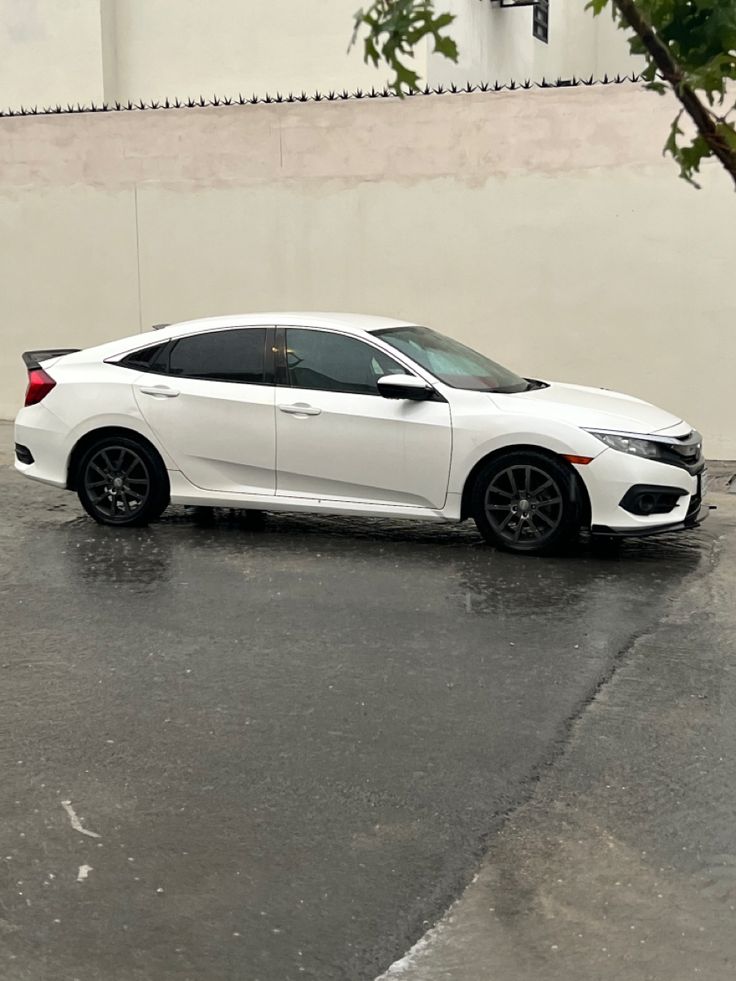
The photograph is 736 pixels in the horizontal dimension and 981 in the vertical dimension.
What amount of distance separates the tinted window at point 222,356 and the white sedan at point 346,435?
10mm

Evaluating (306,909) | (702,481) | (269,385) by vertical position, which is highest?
(269,385)

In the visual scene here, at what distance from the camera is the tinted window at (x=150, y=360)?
29.6ft

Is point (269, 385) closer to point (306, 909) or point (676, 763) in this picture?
point (676, 763)

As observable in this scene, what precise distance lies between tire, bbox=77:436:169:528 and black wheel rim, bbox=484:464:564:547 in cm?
244

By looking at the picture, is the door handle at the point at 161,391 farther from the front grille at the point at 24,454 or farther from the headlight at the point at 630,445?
the headlight at the point at 630,445

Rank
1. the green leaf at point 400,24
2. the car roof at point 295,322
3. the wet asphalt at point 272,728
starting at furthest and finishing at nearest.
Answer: the car roof at point 295,322, the wet asphalt at point 272,728, the green leaf at point 400,24

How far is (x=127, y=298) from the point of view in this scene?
14.3 metres

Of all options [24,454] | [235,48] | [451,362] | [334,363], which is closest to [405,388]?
[334,363]

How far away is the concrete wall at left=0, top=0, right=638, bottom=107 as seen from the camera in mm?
16047

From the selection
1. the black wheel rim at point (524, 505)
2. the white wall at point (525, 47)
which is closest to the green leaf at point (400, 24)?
the black wheel rim at point (524, 505)

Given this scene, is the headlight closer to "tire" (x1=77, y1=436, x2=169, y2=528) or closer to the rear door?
the rear door

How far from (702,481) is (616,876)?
4.84m

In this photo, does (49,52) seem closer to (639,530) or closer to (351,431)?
(351,431)

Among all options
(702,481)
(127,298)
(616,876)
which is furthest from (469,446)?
(127,298)
